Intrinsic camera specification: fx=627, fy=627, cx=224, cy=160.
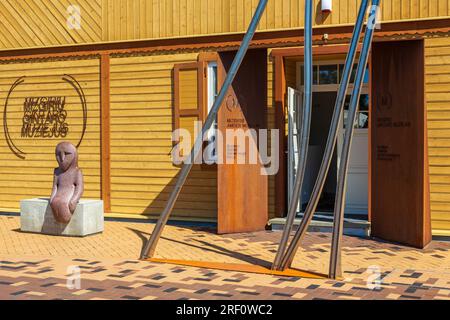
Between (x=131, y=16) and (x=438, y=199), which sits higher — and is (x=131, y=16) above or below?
above

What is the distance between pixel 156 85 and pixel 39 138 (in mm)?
2610

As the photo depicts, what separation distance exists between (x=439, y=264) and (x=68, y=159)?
17.4ft

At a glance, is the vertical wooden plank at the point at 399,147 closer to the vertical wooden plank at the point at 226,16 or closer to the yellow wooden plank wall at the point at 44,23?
the vertical wooden plank at the point at 226,16

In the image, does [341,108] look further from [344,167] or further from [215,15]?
[215,15]

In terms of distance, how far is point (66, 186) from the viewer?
920 cm

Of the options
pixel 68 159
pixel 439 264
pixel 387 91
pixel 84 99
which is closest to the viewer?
pixel 439 264

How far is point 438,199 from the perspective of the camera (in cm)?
887

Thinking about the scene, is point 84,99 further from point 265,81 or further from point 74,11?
point 265,81

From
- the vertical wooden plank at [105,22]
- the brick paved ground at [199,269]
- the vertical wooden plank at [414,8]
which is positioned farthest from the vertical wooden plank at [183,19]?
the vertical wooden plank at [414,8]

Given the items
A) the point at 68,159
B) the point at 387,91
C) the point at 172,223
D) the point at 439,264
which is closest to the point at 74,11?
the point at 68,159

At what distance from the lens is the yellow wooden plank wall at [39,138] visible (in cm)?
1116

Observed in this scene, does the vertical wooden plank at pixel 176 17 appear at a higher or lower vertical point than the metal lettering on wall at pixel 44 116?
higher

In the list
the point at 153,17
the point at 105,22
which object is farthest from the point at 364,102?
the point at 105,22

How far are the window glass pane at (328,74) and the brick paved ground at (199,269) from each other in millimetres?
2840
